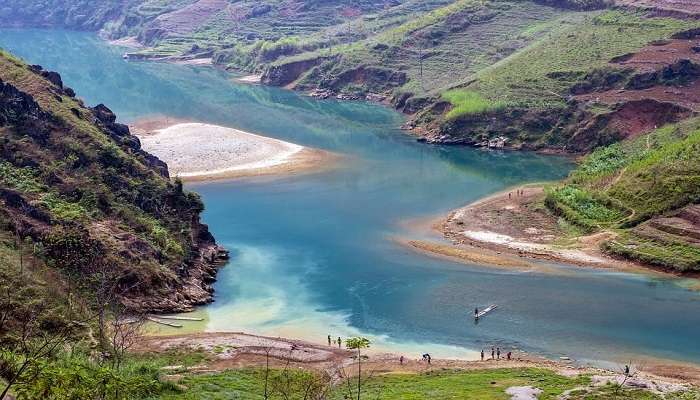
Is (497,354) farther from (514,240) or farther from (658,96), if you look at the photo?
(658,96)

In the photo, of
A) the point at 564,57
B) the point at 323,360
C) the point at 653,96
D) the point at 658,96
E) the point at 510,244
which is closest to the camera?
the point at 323,360

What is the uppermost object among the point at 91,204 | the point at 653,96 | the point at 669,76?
the point at 669,76

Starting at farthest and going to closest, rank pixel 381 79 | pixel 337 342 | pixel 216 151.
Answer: pixel 381 79, pixel 216 151, pixel 337 342

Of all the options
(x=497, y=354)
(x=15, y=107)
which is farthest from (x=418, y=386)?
(x=15, y=107)

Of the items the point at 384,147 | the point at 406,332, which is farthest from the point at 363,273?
the point at 384,147

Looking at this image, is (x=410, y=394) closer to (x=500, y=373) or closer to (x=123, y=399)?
(x=500, y=373)

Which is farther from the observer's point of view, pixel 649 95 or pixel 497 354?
pixel 649 95

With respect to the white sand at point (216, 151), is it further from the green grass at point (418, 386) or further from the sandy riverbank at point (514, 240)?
the green grass at point (418, 386)
